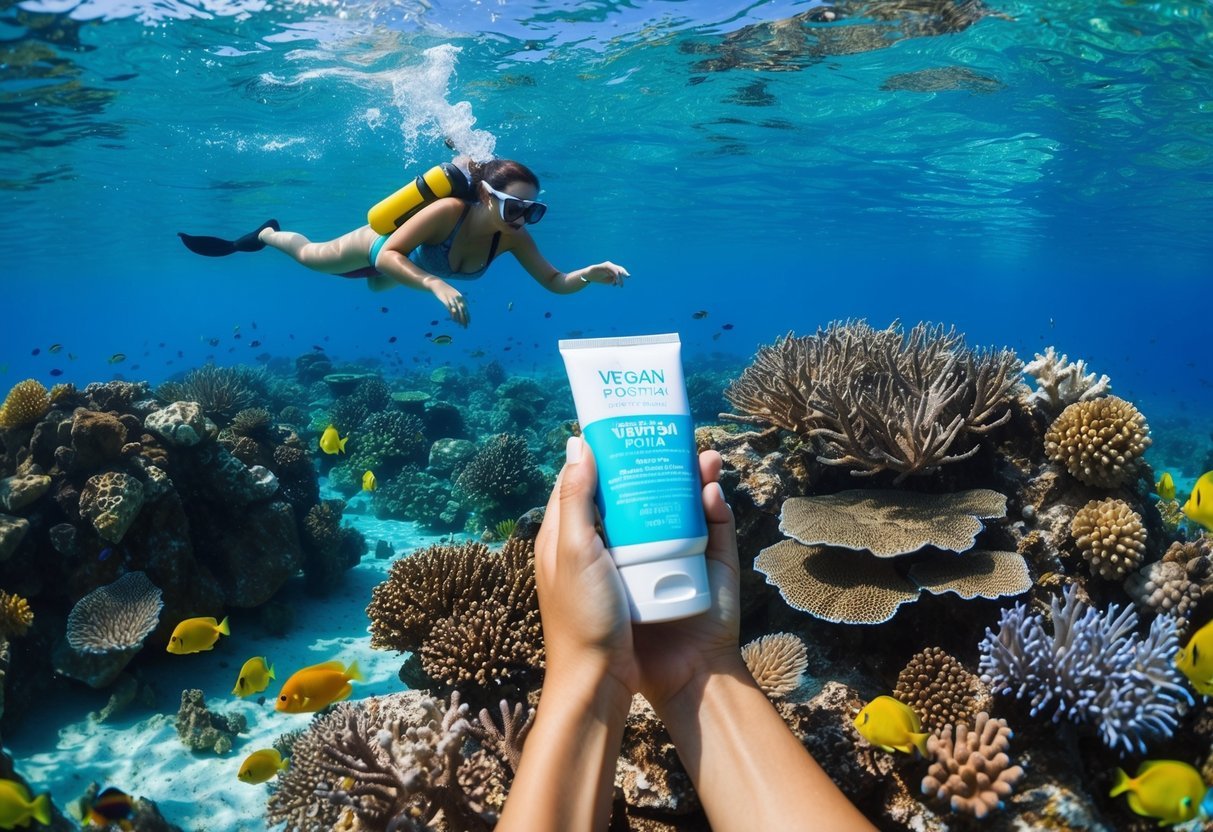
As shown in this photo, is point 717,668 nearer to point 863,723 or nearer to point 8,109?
point 863,723

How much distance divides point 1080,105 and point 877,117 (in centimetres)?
566

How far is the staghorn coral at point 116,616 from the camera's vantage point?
21.3 ft

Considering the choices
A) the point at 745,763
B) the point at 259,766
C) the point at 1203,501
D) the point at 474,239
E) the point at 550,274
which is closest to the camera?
the point at 745,763

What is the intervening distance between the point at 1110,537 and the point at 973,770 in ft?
6.80

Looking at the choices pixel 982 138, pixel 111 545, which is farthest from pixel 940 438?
pixel 982 138

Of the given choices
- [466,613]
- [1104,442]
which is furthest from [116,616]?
[1104,442]

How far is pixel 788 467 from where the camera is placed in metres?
5.29

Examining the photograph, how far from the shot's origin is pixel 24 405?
24.8ft

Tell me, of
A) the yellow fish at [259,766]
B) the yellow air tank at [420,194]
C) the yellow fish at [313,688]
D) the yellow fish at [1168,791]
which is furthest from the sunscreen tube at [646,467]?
the yellow air tank at [420,194]

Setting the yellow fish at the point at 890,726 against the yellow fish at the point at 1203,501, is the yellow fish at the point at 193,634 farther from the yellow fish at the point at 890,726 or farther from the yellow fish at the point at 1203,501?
the yellow fish at the point at 1203,501

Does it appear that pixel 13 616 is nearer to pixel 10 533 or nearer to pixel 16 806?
pixel 10 533

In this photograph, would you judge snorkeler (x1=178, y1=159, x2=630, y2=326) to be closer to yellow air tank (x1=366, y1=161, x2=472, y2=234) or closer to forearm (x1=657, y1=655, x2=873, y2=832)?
yellow air tank (x1=366, y1=161, x2=472, y2=234)

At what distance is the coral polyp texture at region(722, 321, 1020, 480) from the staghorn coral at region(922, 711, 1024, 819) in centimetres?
189

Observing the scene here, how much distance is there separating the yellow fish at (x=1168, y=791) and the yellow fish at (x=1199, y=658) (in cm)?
48
